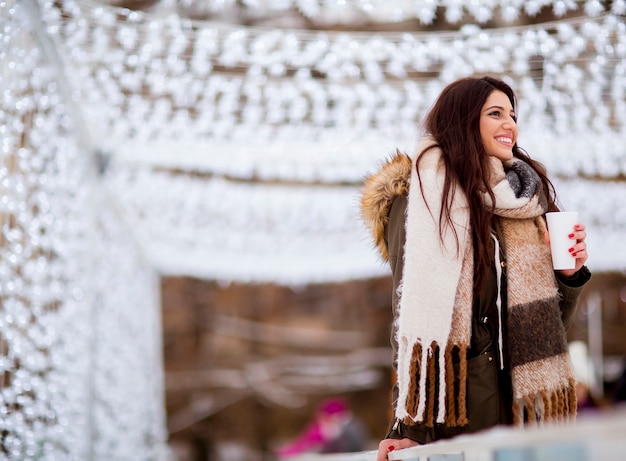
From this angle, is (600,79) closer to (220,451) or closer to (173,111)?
(173,111)

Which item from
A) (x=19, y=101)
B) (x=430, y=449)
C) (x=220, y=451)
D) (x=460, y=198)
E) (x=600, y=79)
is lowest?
(x=220, y=451)

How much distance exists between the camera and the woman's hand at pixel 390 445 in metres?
1.79

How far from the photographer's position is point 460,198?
1812 mm

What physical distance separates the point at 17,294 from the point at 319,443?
5023 mm

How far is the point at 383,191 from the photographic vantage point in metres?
1.95

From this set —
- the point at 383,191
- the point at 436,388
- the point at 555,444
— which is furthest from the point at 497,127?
the point at 555,444

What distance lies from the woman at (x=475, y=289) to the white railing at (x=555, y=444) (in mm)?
321

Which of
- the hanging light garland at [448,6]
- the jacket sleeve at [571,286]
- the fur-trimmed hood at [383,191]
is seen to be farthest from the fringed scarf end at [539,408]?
the hanging light garland at [448,6]

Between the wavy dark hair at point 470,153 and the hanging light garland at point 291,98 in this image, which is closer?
the wavy dark hair at point 470,153

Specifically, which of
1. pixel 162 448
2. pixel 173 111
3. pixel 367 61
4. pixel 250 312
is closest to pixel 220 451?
pixel 250 312

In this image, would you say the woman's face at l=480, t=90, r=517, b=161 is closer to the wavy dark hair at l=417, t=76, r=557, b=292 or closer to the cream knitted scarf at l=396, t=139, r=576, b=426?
the wavy dark hair at l=417, t=76, r=557, b=292

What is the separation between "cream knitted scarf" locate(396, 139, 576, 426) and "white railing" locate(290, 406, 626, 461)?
0.30m

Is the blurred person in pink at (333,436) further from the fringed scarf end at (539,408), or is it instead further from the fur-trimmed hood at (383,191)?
the fringed scarf end at (539,408)

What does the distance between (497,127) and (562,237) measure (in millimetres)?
342
